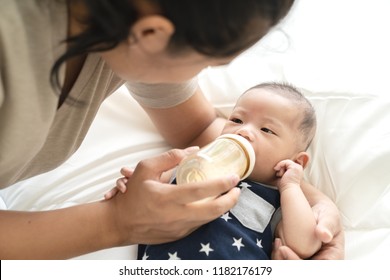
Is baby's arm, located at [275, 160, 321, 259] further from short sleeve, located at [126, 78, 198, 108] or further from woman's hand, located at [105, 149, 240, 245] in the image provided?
short sleeve, located at [126, 78, 198, 108]

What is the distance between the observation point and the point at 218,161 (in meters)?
0.94

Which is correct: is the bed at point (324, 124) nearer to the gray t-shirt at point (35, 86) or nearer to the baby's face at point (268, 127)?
the baby's face at point (268, 127)

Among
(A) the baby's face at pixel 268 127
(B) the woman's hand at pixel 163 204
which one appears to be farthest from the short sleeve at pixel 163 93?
(B) the woman's hand at pixel 163 204

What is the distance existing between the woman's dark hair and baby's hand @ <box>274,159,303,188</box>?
19.6 inches

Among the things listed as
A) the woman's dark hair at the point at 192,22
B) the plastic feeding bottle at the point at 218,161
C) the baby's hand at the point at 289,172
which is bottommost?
the baby's hand at the point at 289,172

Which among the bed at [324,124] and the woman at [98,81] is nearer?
the woman at [98,81]

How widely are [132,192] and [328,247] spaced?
47cm

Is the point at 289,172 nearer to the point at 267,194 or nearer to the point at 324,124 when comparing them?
the point at 267,194

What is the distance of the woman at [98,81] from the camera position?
0.63 m

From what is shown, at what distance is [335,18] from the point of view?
1558 mm

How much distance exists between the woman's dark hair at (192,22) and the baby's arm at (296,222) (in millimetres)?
485

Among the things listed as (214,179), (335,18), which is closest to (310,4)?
(335,18)

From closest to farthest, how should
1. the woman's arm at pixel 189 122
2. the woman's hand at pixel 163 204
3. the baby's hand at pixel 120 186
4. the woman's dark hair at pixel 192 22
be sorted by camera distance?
the woman's dark hair at pixel 192 22 → the woman's hand at pixel 163 204 → the baby's hand at pixel 120 186 → the woman's arm at pixel 189 122

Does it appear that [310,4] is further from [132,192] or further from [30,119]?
[30,119]
